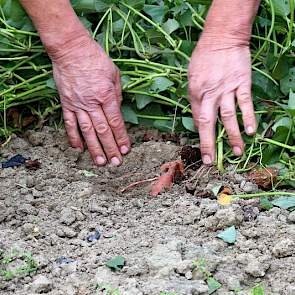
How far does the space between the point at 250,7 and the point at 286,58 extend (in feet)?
0.56

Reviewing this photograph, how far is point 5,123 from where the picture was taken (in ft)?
7.83

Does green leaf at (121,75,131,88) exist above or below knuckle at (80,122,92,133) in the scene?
above

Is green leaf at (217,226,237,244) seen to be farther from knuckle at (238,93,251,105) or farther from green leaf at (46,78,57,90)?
green leaf at (46,78,57,90)

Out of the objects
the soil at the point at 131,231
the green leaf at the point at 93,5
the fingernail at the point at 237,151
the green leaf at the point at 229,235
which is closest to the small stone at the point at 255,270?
the soil at the point at 131,231

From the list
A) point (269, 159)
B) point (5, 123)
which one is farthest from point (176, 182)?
point (5, 123)

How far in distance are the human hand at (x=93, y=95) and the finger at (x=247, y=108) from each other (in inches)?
13.5

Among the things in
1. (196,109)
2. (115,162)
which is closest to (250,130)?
(196,109)

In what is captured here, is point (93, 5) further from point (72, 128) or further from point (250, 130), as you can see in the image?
point (250, 130)

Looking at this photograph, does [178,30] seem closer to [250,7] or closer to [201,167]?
[250,7]

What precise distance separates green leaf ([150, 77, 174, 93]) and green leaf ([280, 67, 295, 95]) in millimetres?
303

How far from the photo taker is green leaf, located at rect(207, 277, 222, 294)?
1.68 metres

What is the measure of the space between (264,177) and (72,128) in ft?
1.83

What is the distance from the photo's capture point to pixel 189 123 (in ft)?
7.52

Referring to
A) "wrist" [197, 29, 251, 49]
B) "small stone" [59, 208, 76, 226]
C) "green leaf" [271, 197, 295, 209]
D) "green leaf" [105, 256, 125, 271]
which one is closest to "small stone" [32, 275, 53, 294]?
"green leaf" [105, 256, 125, 271]
